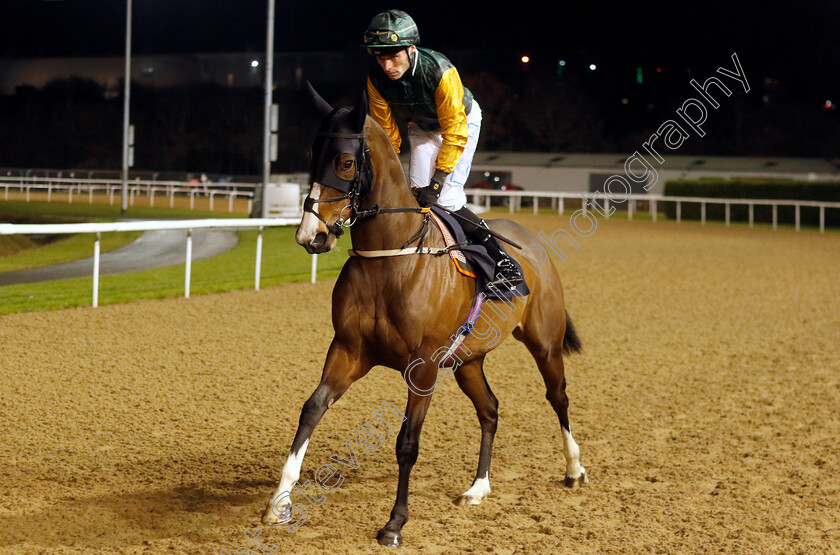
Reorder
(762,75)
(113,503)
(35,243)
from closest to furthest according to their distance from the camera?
(113,503) < (35,243) < (762,75)

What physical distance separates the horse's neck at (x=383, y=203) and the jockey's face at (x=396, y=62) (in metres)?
0.34

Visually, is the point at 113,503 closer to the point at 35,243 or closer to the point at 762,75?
the point at 35,243

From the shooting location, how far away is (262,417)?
5688 millimetres

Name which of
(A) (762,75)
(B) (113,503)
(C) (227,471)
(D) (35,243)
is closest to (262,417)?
(C) (227,471)

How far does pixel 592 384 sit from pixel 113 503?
4.05 m

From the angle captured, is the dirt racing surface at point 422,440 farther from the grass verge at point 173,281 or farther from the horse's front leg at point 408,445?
the grass verge at point 173,281

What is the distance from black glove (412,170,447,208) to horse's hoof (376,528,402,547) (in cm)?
139

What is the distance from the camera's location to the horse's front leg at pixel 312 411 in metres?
3.66

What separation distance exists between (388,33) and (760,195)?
87.9 feet

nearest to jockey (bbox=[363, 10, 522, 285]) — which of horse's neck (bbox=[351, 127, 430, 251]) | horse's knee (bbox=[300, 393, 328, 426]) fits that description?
horse's neck (bbox=[351, 127, 430, 251])

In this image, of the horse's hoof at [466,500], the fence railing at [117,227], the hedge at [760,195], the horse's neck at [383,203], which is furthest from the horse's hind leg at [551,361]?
the hedge at [760,195]

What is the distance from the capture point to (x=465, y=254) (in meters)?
4.23

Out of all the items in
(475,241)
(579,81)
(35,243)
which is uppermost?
(579,81)

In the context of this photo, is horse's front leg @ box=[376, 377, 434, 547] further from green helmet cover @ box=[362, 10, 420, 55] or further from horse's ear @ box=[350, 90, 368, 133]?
green helmet cover @ box=[362, 10, 420, 55]
